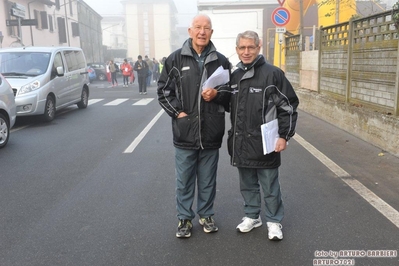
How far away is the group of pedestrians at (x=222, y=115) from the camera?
3.36 meters

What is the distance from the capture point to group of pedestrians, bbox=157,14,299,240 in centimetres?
336

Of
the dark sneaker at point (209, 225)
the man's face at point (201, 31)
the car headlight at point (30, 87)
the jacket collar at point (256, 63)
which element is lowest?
the dark sneaker at point (209, 225)

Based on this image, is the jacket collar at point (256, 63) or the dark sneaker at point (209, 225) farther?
the dark sneaker at point (209, 225)

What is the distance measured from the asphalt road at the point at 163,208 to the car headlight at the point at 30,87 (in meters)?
2.63

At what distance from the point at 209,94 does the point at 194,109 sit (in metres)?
0.25

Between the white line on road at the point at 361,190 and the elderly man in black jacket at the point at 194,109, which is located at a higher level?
the elderly man in black jacket at the point at 194,109

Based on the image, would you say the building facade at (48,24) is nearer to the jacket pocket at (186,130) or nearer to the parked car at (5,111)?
the parked car at (5,111)

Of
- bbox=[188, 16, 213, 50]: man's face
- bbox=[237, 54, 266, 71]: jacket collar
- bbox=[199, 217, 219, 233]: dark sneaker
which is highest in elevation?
bbox=[188, 16, 213, 50]: man's face

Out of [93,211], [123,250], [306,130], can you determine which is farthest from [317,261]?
[306,130]

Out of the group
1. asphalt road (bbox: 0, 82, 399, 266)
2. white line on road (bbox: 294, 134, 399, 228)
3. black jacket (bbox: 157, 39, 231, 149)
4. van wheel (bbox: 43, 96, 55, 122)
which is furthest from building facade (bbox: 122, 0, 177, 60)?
→ black jacket (bbox: 157, 39, 231, 149)

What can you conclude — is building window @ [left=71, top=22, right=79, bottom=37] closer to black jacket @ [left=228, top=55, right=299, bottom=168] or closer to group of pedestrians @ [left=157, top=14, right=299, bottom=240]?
group of pedestrians @ [left=157, top=14, right=299, bottom=240]

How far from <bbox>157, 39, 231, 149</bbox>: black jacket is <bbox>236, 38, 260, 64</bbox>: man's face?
223mm

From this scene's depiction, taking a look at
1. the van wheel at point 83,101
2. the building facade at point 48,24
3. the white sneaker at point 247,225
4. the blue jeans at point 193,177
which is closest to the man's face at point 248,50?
the blue jeans at point 193,177

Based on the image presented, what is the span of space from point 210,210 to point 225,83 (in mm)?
1122
